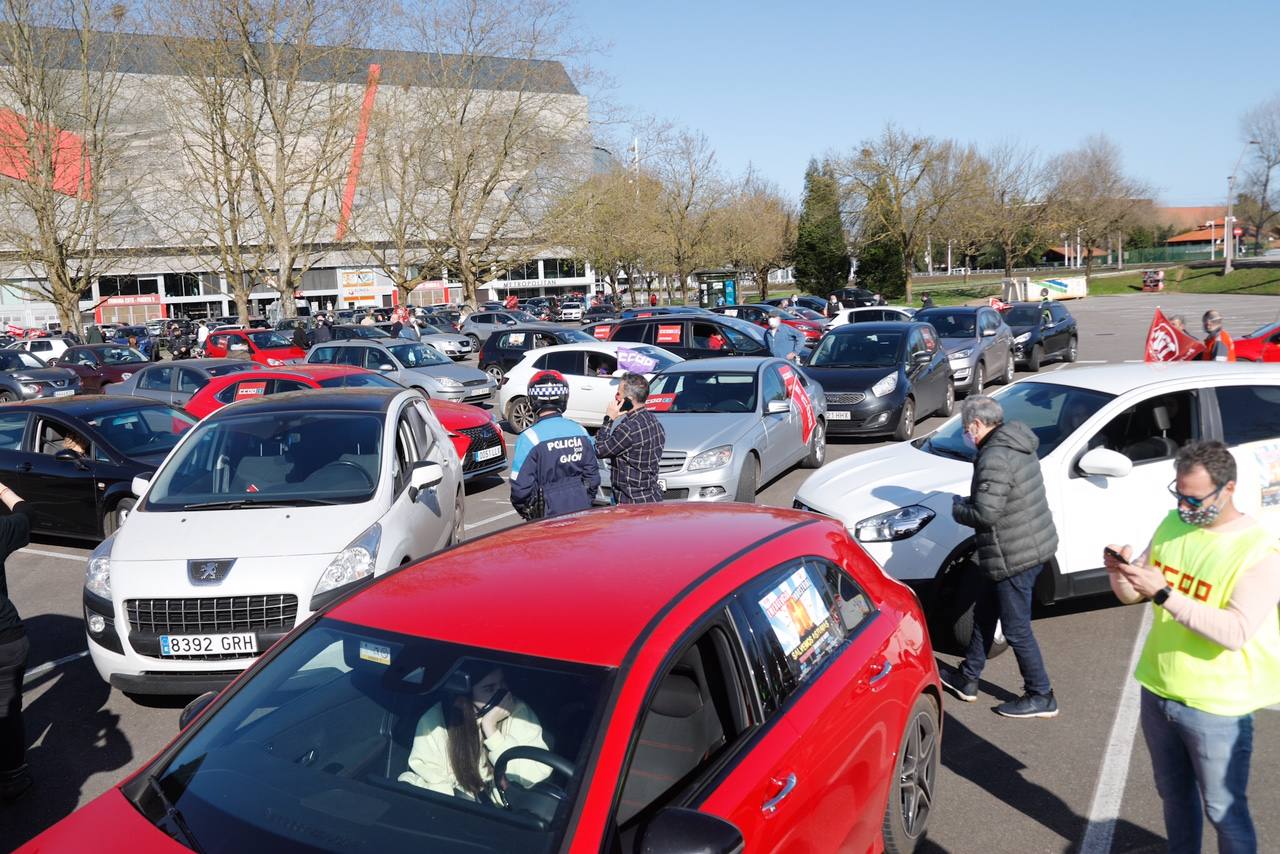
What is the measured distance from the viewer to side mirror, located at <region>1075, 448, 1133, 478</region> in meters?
6.19

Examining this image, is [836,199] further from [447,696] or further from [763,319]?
[447,696]

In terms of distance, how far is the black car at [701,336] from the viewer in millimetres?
19172

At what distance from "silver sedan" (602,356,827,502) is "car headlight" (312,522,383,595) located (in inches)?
147

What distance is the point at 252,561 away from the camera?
5.84 meters

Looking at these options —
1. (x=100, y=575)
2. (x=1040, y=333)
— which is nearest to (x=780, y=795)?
(x=100, y=575)

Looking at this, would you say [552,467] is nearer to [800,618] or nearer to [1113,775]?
[800,618]

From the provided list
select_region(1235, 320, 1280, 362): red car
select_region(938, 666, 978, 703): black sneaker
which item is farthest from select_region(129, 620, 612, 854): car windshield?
select_region(1235, 320, 1280, 362): red car

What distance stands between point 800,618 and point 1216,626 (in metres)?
1.35

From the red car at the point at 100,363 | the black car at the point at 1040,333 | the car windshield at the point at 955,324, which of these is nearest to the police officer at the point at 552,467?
the car windshield at the point at 955,324

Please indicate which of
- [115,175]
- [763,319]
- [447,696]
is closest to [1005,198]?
[763,319]

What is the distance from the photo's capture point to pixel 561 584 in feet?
10.2

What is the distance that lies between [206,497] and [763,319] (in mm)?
29223

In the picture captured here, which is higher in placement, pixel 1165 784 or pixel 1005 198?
pixel 1005 198

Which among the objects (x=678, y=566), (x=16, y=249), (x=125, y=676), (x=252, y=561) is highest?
(x=16, y=249)
